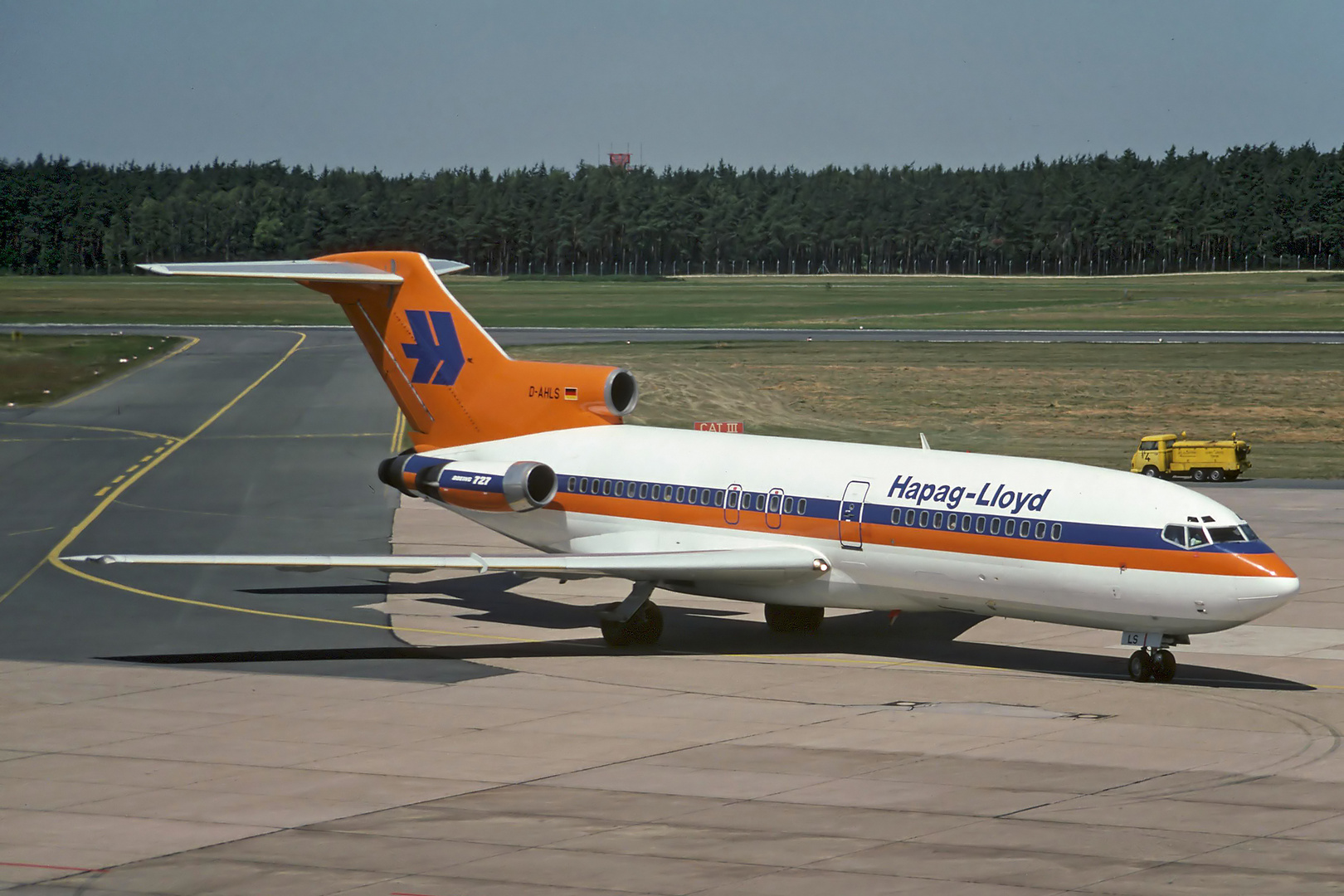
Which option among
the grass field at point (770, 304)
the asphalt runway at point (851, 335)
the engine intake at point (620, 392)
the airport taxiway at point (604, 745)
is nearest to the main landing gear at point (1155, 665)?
the airport taxiway at point (604, 745)

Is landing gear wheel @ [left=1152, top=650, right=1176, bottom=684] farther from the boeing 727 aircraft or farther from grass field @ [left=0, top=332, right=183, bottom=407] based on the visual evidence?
grass field @ [left=0, top=332, right=183, bottom=407]

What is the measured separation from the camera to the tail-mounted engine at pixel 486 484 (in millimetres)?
30297

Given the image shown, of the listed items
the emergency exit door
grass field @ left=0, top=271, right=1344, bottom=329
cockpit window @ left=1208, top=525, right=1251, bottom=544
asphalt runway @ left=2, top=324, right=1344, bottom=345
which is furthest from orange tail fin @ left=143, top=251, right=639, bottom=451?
grass field @ left=0, top=271, right=1344, bottom=329

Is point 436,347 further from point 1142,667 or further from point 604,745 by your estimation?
point 1142,667

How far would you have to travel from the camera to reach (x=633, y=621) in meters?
28.9

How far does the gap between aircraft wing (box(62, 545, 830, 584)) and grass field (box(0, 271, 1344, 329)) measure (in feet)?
309

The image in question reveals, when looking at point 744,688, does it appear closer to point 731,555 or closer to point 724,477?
point 731,555

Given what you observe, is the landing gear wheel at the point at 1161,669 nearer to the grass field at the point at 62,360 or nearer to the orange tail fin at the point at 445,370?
the orange tail fin at the point at 445,370

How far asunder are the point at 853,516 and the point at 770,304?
127m

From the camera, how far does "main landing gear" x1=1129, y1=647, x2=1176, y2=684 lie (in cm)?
2534

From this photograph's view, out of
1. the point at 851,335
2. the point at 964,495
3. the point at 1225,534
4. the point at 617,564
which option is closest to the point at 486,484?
the point at 617,564

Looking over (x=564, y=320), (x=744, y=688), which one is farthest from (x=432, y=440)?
(x=564, y=320)

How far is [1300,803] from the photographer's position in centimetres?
1831

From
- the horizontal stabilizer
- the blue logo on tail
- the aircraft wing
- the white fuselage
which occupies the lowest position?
the aircraft wing
